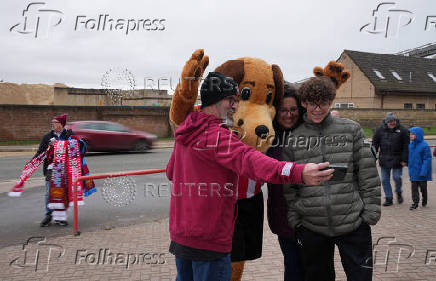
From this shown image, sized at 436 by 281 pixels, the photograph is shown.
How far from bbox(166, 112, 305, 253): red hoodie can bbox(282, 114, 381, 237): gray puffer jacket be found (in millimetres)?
686

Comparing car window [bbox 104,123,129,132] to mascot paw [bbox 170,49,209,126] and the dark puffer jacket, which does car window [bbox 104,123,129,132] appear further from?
mascot paw [bbox 170,49,209,126]

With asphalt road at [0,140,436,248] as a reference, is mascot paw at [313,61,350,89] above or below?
above

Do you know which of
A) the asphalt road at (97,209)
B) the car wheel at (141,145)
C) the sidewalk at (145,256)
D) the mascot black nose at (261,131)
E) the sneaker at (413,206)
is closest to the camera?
the mascot black nose at (261,131)

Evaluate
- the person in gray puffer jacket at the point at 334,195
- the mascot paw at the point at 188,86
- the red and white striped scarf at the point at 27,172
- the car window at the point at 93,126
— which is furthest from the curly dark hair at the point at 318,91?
the car window at the point at 93,126

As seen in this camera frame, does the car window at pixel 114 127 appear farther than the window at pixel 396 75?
No

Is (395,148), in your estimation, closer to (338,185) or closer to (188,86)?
(338,185)

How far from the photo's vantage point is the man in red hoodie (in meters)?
1.86

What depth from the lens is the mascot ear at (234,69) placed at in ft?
9.09

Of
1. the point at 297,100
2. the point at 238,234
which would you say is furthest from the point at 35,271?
the point at 297,100

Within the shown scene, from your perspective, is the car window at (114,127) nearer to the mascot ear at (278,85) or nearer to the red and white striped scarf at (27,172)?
the red and white striped scarf at (27,172)

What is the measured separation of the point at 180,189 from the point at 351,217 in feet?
3.95

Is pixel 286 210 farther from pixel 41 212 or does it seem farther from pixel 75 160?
pixel 41 212

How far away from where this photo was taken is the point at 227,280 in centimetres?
203

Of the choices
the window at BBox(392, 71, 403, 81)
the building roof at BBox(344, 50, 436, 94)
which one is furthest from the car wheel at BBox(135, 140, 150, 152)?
the window at BBox(392, 71, 403, 81)
